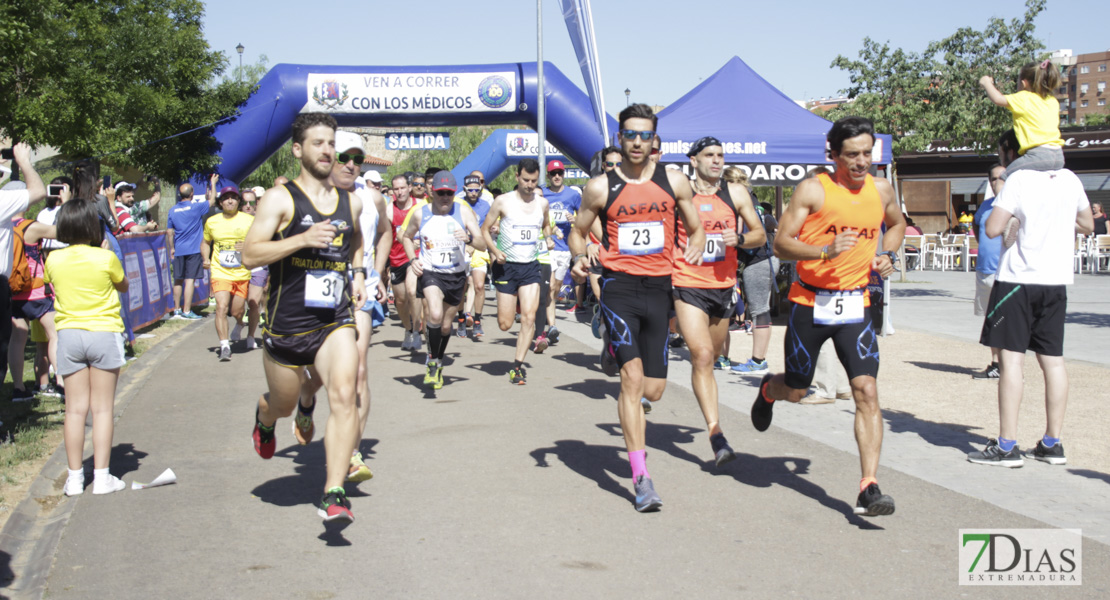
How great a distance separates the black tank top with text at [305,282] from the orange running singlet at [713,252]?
235 centimetres

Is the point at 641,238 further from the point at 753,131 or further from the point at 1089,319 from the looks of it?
the point at 1089,319

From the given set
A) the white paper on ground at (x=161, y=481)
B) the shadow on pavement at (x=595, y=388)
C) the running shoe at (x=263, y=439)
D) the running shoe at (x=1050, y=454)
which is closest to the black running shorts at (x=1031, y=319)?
the running shoe at (x=1050, y=454)

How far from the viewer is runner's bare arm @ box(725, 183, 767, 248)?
7.15 m

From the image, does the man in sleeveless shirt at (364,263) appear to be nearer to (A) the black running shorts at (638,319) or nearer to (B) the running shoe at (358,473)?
(B) the running shoe at (358,473)

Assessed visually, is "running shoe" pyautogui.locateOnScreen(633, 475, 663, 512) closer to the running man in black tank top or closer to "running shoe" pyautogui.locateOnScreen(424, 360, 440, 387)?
the running man in black tank top

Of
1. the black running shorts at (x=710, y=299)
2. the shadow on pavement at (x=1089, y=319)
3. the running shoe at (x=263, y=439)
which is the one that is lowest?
the shadow on pavement at (x=1089, y=319)

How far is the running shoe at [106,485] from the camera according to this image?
5812mm

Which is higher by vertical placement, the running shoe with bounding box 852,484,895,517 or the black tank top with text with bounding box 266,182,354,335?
the black tank top with text with bounding box 266,182,354,335

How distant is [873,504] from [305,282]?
299 centimetres

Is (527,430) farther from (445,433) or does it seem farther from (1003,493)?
(1003,493)

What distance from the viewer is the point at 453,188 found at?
9.72 meters

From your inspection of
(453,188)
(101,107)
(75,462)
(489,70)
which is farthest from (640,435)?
(489,70)

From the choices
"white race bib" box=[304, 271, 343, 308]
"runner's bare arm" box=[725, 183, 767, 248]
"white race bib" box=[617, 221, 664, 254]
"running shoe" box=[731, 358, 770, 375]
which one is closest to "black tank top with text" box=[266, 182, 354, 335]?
"white race bib" box=[304, 271, 343, 308]

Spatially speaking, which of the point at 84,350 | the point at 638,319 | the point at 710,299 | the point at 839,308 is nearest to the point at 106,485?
the point at 84,350
